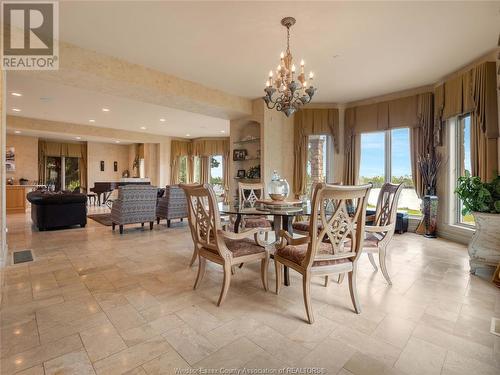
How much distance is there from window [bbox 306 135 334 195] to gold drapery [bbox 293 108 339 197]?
206 millimetres

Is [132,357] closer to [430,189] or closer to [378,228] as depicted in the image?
[378,228]

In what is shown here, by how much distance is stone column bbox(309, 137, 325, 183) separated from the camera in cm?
610

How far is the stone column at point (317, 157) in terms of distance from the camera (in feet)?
20.0

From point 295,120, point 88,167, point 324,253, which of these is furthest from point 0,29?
point 88,167

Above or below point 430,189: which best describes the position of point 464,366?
below

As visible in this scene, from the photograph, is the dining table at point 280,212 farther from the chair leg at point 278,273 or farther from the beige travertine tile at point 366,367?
the beige travertine tile at point 366,367

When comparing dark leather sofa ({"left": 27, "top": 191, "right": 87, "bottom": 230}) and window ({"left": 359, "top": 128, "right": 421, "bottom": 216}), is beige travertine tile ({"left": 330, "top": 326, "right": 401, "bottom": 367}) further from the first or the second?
dark leather sofa ({"left": 27, "top": 191, "right": 87, "bottom": 230})

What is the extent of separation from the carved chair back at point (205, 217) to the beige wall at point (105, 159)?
1086 cm

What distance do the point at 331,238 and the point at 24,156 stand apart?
11.1 metres

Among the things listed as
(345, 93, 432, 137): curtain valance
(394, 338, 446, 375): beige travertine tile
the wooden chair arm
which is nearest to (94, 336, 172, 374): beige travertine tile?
(394, 338, 446, 375): beige travertine tile

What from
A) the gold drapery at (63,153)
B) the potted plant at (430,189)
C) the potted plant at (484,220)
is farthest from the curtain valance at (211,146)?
the potted plant at (484,220)

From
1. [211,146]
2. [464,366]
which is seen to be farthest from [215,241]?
[211,146]

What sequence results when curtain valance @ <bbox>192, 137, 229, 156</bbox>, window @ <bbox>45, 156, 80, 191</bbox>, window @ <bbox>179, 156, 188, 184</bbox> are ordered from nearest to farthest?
curtain valance @ <bbox>192, 137, 229, 156</bbox>
window @ <bbox>45, 156, 80, 191</bbox>
window @ <bbox>179, 156, 188, 184</bbox>

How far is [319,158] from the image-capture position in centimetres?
613
